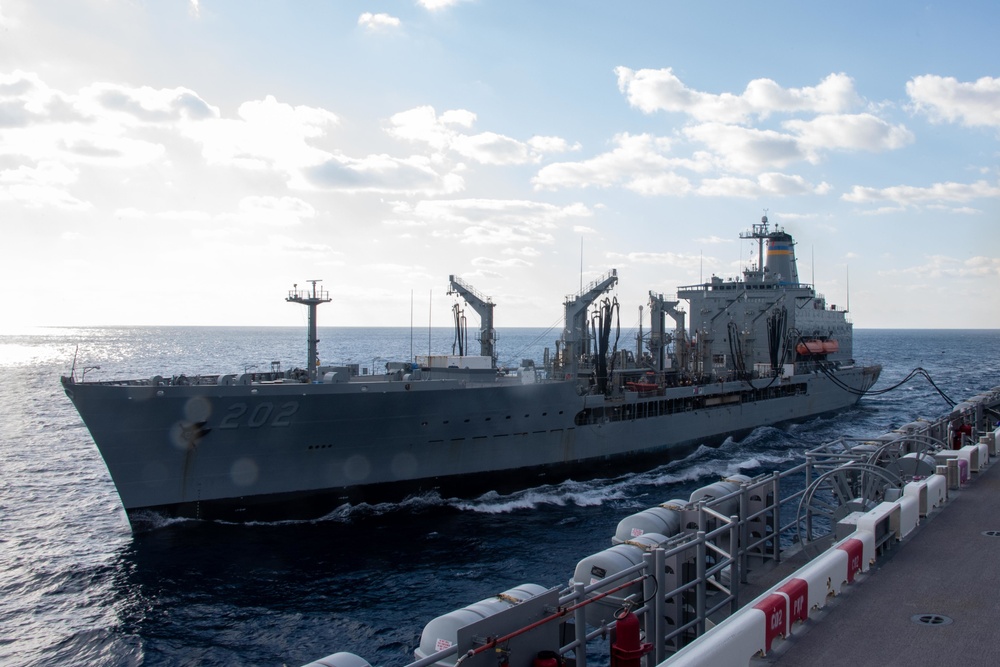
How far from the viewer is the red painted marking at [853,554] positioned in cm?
657

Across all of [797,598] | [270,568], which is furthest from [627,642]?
[270,568]

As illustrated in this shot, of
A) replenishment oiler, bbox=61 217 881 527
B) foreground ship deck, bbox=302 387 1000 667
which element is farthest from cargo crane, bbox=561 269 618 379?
foreground ship deck, bbox=302 387 1000 667

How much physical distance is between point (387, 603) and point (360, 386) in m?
6.77

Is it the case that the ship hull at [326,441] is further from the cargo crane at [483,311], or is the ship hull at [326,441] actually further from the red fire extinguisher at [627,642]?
the red fire extinguisher at [627,642]

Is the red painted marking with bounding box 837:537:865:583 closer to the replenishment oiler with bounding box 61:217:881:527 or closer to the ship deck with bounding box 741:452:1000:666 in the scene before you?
the ship deck with bounding box 741:452:1000:666

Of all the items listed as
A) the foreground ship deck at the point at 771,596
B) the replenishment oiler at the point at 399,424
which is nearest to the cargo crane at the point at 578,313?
the replenishment oiler at the point at 399,424

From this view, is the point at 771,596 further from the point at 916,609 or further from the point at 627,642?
the point at 916,609

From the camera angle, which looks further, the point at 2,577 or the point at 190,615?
the point at 2,577

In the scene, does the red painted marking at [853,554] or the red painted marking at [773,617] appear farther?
the red painted marking at [853,554]

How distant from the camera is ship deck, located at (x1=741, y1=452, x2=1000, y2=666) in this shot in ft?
17.1

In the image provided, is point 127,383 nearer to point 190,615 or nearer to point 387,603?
point 190,615

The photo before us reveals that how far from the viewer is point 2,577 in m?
16.0

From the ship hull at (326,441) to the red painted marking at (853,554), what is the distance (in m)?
14.6

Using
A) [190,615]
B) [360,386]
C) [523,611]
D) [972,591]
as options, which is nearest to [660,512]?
[972,591]
